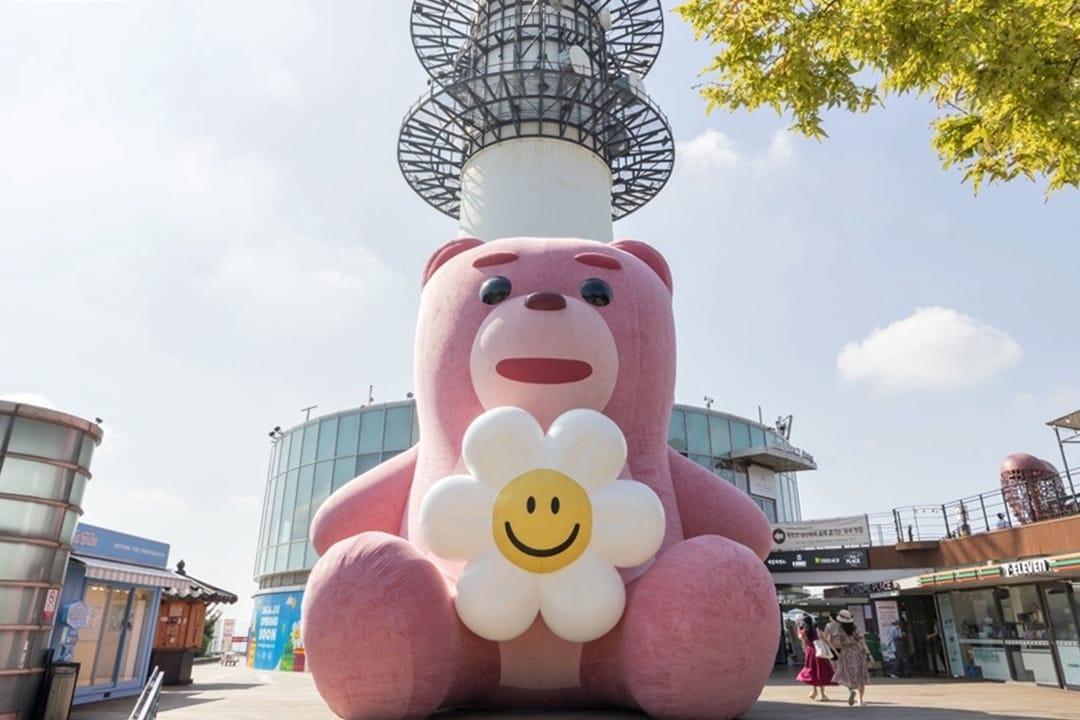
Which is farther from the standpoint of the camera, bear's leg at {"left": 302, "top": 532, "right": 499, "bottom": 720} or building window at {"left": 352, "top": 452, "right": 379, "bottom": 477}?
building window at {"left": 352, "top": 452, "right": 379, "bottom": 477}

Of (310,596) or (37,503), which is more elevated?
Result: (37,503)

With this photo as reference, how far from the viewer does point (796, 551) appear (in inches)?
706

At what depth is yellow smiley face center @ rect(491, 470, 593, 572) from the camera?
5566 mm

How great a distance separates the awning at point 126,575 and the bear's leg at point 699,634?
9561 millimetres

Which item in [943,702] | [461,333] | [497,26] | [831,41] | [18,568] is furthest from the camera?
[497,26]

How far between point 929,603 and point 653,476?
13.1 metres

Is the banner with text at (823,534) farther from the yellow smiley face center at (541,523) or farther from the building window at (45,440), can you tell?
the building window at (45,440)

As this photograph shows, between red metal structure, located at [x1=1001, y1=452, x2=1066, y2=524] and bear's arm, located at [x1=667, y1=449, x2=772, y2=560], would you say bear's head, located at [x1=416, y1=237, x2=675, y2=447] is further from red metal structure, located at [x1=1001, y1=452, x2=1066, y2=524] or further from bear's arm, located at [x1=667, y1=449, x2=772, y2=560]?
red metal structure, located at [x1=1001, y1=452, x2=1066, y2=524]

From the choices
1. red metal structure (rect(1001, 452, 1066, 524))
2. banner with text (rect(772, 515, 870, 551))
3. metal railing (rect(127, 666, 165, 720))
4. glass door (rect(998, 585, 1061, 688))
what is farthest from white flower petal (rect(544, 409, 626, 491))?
banner with text (rect(772, 515, 870, 551))

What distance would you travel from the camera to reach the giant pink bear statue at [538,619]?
17.0ft

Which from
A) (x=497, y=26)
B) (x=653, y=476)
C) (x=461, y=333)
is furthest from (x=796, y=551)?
(x=497, y=26)

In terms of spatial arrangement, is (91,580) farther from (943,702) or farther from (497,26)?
(497,26)

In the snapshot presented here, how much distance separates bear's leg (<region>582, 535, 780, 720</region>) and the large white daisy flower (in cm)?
27

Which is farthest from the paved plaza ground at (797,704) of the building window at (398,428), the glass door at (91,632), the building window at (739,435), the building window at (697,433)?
the building window at (739,435)
